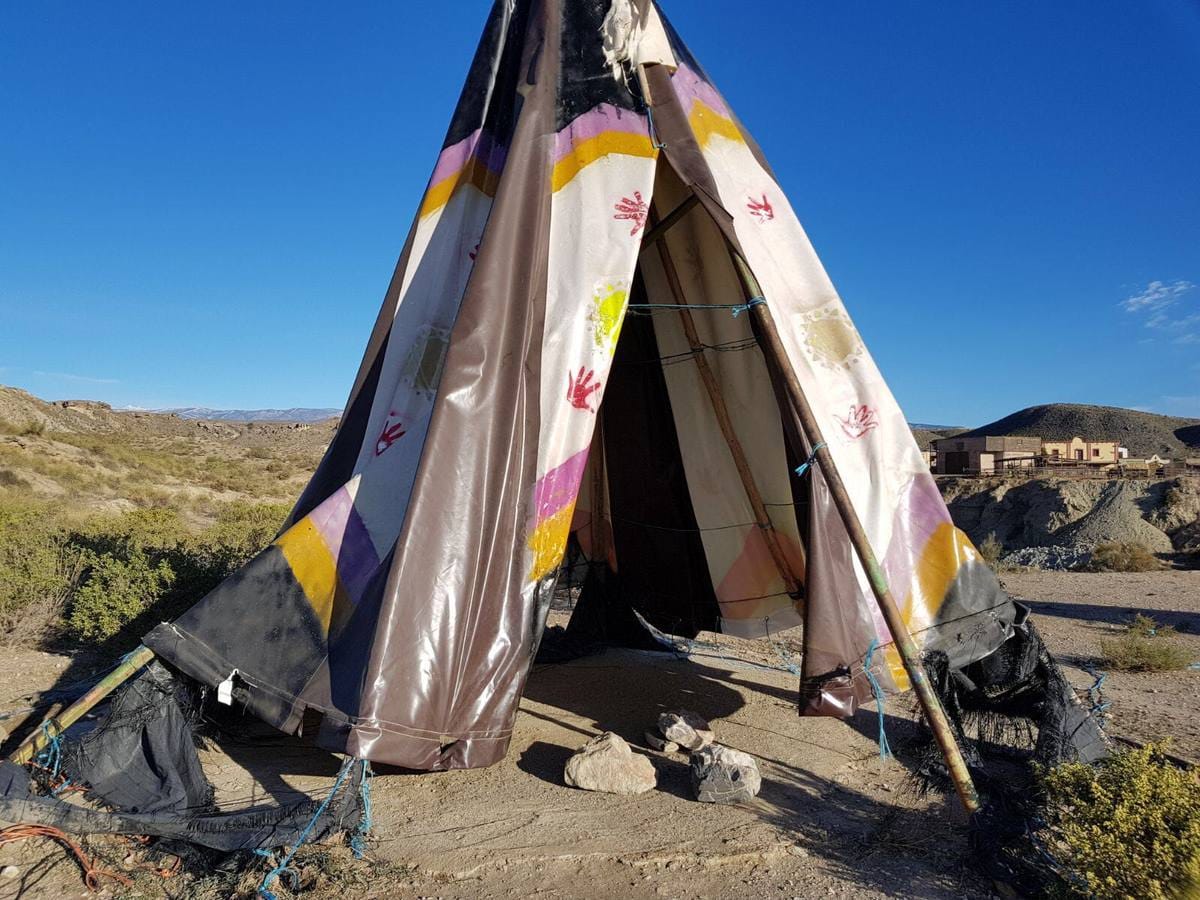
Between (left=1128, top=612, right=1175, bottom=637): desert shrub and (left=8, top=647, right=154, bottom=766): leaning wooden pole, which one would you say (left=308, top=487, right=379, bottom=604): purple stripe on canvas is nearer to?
(left=8, top=647, right=154, bottom=766): leaning wooden pole

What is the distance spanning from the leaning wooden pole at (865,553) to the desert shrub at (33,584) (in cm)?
601

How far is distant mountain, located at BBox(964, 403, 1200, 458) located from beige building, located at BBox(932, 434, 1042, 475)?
2318cm

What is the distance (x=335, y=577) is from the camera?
142 inches

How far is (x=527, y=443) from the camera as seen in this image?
3580mm

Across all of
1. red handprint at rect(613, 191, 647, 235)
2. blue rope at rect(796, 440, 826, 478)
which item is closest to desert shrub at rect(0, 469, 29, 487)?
red handprint at rect(613, 191, 647, 235)

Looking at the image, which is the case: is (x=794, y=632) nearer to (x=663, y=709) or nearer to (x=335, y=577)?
(x=663, y=709)

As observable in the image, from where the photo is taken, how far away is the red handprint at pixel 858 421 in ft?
12.8

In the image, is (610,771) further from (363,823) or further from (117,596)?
(117,596)

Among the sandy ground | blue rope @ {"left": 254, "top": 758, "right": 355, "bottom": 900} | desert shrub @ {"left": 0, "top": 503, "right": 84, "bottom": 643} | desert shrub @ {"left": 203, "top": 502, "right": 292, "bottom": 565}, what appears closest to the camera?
blue rope @ {"left": 254, "top": 758, "right": 355, "bottom": 900}

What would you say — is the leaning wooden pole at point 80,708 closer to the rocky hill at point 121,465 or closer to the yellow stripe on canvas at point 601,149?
the yellow stripe on canvas at point 601,149

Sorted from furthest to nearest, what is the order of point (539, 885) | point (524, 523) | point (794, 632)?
point (794, 632), point (524, 523), point (539, 885)

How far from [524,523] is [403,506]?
0.63 m

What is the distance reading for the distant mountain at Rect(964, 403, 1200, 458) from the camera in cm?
6288

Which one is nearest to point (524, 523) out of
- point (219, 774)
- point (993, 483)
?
point (219, 774)
